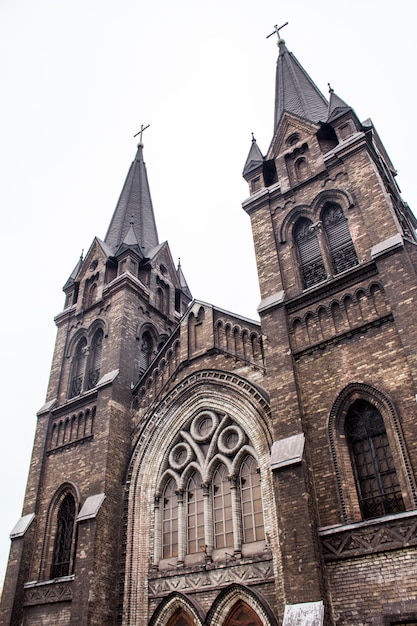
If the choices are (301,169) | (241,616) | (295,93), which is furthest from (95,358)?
(295,93)

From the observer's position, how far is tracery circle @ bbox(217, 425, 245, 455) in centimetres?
1480

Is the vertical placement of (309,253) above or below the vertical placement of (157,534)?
above

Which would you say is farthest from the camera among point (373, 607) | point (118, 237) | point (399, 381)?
point (118, 237)

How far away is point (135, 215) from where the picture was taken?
2720 cm

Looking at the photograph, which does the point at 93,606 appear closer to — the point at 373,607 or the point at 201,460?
the point at 201,460

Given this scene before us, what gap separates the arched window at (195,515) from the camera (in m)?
14.5

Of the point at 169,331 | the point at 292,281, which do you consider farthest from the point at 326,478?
the point at 169,331

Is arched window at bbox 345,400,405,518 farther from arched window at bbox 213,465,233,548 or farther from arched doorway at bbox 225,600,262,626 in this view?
arched window at bbox 213,465,233,548

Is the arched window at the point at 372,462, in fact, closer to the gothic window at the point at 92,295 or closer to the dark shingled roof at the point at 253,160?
the dark shingled roof at the point at 253,160

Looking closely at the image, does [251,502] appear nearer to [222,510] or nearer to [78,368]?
[222,510]

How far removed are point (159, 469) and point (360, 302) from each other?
788cm

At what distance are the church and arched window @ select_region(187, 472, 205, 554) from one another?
61mm

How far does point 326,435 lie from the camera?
12.5 meters

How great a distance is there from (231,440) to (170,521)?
117 inches
